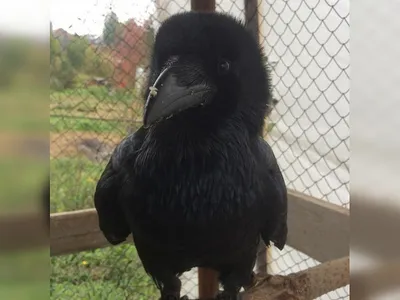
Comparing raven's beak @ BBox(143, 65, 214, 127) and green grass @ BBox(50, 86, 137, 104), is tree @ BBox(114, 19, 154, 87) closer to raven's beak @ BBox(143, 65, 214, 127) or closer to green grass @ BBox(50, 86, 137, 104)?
green grass @ BBox(50, 86, 137, 104)

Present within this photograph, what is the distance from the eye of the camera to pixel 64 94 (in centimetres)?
68

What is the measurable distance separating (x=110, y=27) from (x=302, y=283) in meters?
0.62

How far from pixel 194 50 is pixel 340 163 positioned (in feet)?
2.42

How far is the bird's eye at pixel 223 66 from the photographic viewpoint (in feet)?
2.33

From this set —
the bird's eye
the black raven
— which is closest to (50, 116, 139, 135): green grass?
the black raven

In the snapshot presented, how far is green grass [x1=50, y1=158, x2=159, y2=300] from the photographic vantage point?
889 mm

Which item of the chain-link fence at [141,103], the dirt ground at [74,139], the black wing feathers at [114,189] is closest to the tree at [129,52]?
the chain-link fence at [141,103]

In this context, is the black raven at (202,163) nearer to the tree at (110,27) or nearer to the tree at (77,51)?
the tree at (77,51)

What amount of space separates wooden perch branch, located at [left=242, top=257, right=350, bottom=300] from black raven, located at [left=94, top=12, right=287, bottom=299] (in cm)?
7

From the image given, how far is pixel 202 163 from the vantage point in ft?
2.41

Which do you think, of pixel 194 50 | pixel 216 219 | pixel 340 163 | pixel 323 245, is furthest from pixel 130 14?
pixel 323 245

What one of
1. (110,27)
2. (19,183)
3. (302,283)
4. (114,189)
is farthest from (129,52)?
(19,183)

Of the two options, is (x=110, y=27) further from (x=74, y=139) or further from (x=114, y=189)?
(x=114, y=189)

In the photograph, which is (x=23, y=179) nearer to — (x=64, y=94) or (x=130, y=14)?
(x=64, y=94)
